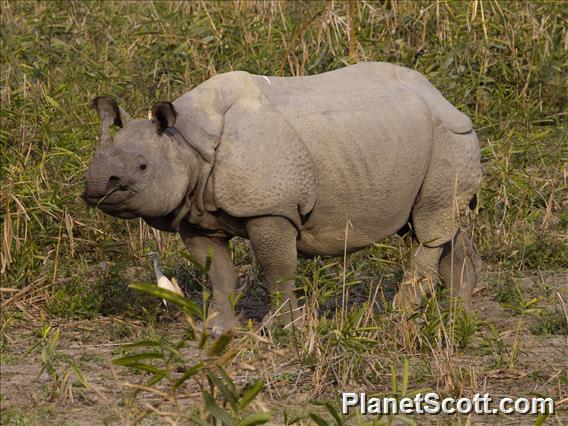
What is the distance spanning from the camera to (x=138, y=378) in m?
6.68

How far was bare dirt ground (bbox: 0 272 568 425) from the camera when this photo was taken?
6.10 metres

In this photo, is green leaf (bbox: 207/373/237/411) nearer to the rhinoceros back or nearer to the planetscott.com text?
the planetscott.com text

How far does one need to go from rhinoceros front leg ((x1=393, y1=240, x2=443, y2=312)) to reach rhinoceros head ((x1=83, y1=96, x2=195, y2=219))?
1342 millimetres

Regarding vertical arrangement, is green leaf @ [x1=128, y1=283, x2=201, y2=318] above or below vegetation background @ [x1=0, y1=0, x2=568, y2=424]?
above

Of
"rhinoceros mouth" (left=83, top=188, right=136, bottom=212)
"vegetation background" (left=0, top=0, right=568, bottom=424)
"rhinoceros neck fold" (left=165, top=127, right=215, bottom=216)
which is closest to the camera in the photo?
"vegetation background" (left=0, top=0, right=568, bottom=424)

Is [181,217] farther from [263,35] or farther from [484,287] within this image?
[263,35]

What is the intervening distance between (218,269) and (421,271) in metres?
1.12

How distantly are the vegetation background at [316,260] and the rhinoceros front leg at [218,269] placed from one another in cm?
43

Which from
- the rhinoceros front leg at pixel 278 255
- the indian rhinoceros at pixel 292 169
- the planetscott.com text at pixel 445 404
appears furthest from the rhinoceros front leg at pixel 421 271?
the planetscott.com text at pixel 445 404

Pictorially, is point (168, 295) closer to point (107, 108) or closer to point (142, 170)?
point (142, 170)

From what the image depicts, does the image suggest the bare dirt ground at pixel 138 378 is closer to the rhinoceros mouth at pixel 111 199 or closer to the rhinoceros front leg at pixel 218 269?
the rhinoceros front leg at pixel 218 269

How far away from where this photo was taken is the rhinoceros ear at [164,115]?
6.73m

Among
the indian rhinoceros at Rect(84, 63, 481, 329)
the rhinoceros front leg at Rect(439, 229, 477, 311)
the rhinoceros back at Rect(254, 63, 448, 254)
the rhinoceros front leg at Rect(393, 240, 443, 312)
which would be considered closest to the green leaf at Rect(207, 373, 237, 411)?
the indian rhinoceros at Rect(84, 63, 481, 329)

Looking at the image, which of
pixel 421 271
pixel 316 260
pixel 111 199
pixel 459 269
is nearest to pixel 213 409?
pixel 111 199
